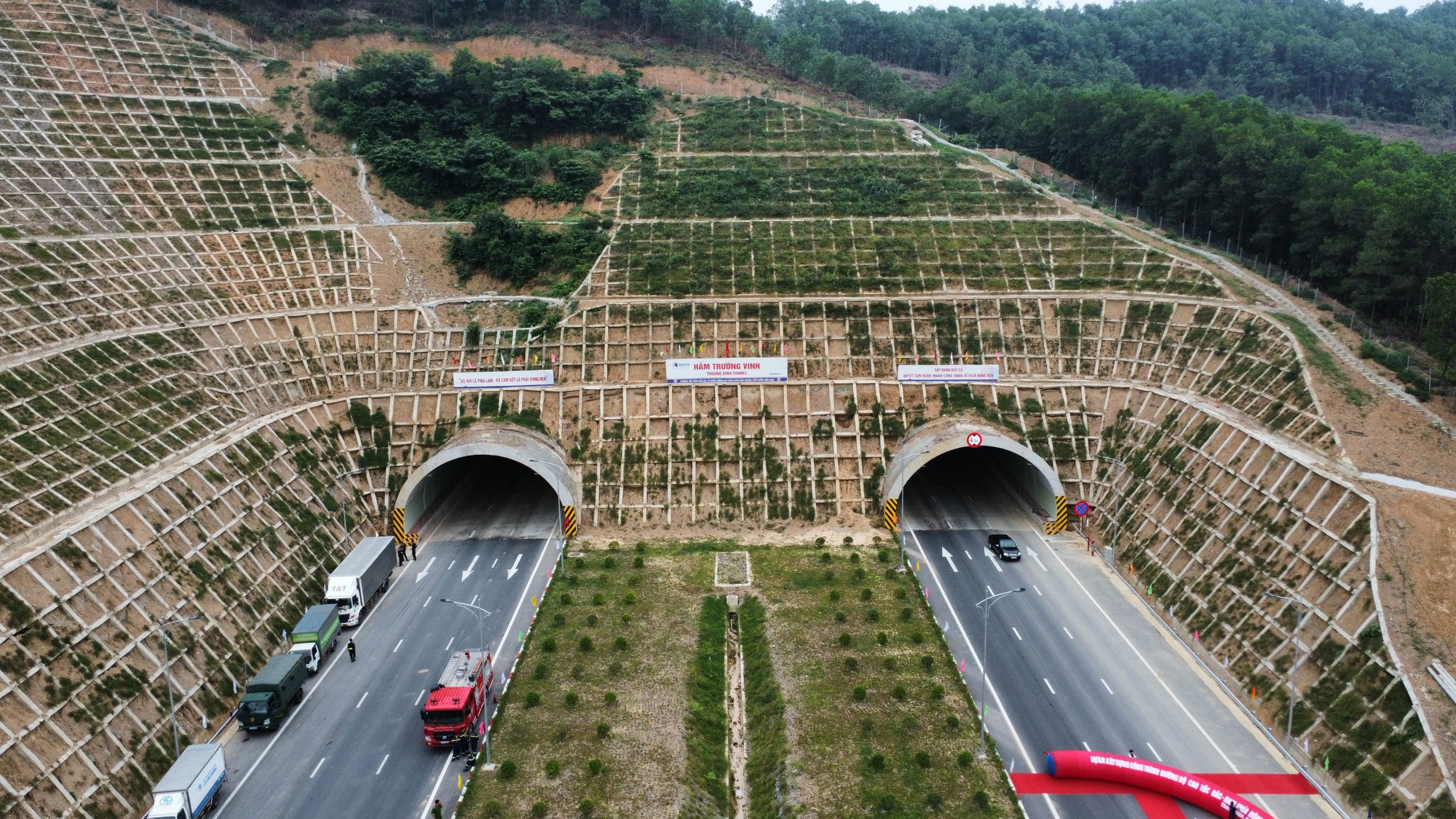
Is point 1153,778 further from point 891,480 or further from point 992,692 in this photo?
point 891,480

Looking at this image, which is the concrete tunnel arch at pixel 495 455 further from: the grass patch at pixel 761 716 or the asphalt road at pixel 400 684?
the grass patch at pixel 761 716

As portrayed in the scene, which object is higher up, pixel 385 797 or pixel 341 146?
pixel 341 146

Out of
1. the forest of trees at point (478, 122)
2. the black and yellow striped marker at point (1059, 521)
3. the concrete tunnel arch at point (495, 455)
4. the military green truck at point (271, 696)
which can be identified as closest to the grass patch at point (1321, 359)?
the black and yellow striped marker at point (1059, 521)

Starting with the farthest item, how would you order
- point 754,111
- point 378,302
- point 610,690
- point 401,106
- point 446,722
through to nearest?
point 754,111, point 401,106, point 378,302, point 610,690, point 446,722

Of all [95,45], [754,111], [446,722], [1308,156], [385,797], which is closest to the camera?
[385,797]

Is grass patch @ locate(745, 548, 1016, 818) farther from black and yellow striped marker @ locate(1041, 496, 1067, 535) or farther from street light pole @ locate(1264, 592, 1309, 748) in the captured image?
black and yellow striped marker @ locate(1041, 496, 1067, 535)

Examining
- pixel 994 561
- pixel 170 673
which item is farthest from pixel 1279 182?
pixel 170 673

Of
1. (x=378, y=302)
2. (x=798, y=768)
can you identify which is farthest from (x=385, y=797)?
(x=378, y=302)

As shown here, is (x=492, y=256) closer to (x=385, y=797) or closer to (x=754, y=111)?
(x=754, y=111)
